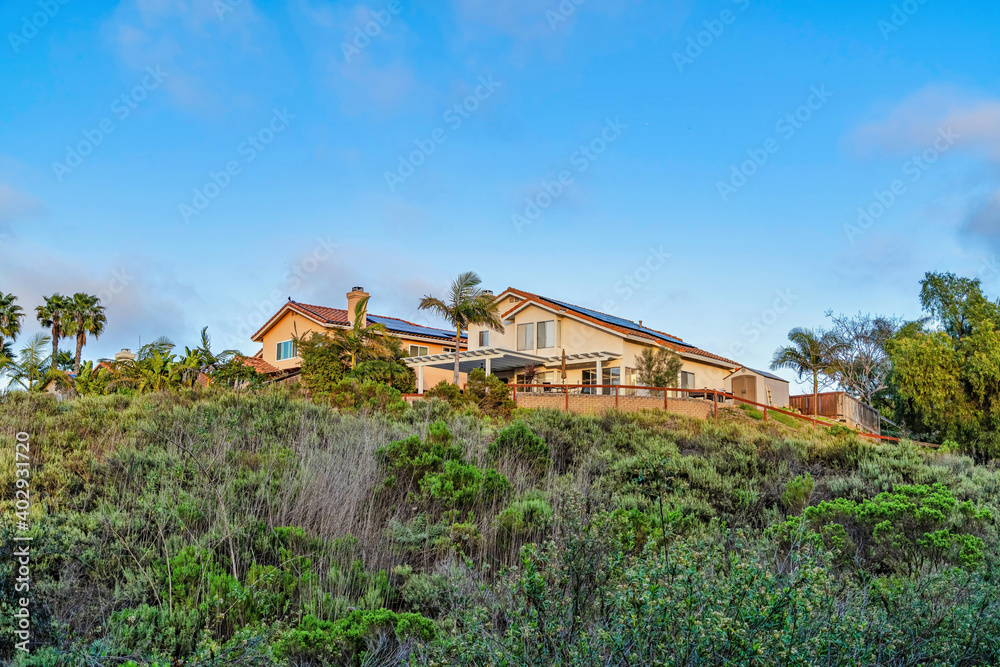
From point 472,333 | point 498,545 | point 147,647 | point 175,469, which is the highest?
point 472,333

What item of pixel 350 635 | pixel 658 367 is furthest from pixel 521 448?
pixel 658 367

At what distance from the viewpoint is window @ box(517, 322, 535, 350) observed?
30.6 meters

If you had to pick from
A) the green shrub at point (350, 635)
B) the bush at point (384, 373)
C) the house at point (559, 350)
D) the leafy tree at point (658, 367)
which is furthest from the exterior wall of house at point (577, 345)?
the green shrub at point (350, 635)

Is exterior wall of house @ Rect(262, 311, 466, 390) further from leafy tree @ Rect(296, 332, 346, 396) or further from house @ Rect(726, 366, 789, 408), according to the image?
house @ Rect(726, 366, 789, 408)

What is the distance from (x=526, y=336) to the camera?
3083 cm

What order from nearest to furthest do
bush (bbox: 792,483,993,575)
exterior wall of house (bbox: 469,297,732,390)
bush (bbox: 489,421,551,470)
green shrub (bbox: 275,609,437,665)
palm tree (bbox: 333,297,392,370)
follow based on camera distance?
green shrub (bbox: 275,609,437,665) → bush (bbox: 792,483,993,575) → bush (bbox: 489,421,551,470) → palm tree (bbox: 333,297,392,370) → exterior wall of house (bbox: 469,297,732,390)

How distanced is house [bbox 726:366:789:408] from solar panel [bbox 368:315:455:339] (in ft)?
48.6

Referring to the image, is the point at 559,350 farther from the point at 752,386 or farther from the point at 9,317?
the point at 9,317

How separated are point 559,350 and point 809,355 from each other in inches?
697

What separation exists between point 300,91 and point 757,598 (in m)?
11.9

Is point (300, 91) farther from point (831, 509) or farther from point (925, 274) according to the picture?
point (925, 274)

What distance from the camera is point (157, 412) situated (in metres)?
9.48

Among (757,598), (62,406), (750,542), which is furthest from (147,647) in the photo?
(62,406)

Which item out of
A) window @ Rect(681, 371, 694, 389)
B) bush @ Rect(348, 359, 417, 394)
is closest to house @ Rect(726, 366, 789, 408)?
window @ Rect(681, 371, 694, 389)
